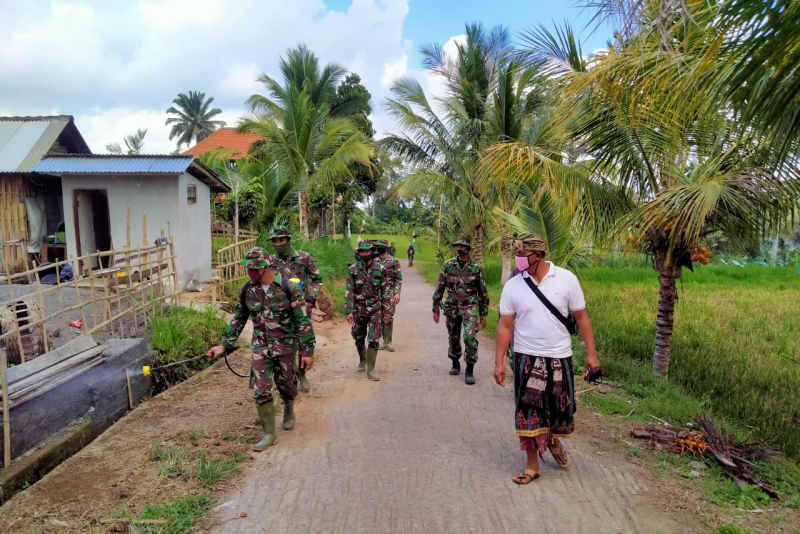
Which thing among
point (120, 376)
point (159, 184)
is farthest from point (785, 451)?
point (159, 184)

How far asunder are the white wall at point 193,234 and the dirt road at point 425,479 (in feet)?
23.0

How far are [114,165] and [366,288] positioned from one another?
7256 millimetres

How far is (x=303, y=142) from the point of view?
1516 cm

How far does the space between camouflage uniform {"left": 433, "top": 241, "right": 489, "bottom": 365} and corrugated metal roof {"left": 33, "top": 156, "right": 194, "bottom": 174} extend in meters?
7.07

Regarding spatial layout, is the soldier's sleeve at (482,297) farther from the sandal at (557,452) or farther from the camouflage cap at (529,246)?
the camouflage cap at (529,246)

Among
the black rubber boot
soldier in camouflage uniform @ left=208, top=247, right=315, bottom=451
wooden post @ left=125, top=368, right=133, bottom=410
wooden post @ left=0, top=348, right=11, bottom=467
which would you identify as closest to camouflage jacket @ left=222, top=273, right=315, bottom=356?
soldier in camouflage uniform @ left=208, top=247, right=315, bottom=451

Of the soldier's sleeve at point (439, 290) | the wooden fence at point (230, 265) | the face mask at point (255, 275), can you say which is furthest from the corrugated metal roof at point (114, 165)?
the face mask at point (255, 275)

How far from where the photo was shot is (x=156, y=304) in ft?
26.2

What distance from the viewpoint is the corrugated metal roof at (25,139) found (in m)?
12.0

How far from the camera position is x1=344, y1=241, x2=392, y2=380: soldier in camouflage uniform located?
6949 millimetres

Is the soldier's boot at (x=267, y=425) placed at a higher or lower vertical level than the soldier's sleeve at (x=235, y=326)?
lower

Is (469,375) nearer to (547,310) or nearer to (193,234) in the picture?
(547,310)

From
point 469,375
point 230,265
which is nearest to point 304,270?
point 469,375

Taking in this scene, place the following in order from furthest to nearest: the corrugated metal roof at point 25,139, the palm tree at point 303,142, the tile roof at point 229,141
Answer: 1. the tile roof at point 229,141
2. the palm tree at point 303,142
3. the corrugated metal roof at point 25,139
